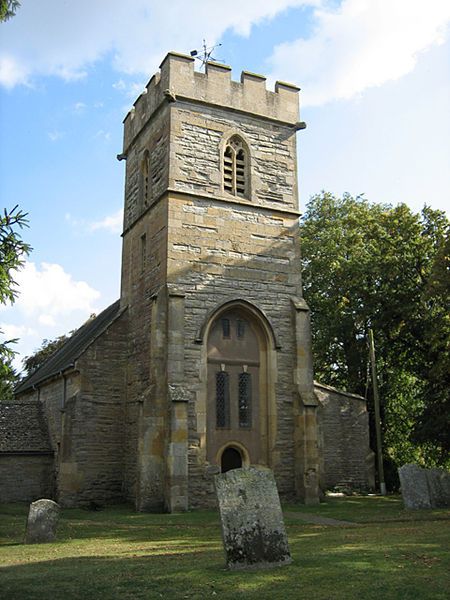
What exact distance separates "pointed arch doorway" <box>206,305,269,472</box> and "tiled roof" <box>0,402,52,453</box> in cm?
722

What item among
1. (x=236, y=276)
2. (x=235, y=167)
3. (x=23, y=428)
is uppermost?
(x=235, y=167)

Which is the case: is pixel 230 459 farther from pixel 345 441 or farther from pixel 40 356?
pixel 40 356

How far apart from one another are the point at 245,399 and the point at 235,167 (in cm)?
836

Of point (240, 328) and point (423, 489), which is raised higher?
point (240, 328)

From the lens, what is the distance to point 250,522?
28.2 ft

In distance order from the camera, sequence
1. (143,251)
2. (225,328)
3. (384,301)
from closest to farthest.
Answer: (225,328)
(143,251)
(384,301)

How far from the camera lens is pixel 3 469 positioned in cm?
2195

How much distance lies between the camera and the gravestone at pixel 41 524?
41.2 ft

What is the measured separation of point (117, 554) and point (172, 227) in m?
12.1

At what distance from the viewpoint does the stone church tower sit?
62.2 ft

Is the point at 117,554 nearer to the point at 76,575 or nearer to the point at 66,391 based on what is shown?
the point at 76,575

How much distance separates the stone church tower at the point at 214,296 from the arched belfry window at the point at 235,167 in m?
0.04

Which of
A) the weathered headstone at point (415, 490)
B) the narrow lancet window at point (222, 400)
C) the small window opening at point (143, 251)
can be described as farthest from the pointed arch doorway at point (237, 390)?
the weathered headstone at point (415, 490)

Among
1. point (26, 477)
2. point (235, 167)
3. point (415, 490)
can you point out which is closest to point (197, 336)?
point (235, 167)
